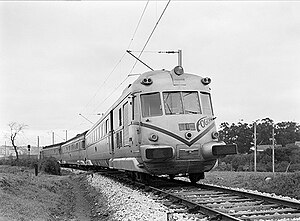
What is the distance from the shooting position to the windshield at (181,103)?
1303 cm

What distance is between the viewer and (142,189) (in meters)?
13.9

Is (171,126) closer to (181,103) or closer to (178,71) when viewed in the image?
(181,103)

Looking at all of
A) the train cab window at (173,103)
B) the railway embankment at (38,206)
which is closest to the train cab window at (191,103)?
the train cab window at (173,103)

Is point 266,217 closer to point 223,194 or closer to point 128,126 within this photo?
point 223,194

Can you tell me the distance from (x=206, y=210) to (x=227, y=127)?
55.5m

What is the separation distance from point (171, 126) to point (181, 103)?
1.00 m

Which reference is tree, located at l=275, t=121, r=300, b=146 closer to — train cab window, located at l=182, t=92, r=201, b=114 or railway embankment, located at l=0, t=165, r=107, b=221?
train cab window, located at l=182, t=92, r=201, b=114

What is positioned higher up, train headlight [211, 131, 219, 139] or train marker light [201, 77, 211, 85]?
train marker light [201, 77, 211, 85]

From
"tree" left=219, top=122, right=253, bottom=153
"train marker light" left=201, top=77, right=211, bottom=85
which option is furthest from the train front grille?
"tree" left=219, top=122, right=253, bottom=153

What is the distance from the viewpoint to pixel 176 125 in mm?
12570

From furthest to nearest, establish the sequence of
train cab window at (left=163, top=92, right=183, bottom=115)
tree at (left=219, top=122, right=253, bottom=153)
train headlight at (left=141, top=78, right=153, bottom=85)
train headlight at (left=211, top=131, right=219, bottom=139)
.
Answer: tree at (left=219, top=122, right=253, bottom=153)
train headlight at (left=141, top=78, right=153, bottom=85)
train cab window at (left=163, top=92, right=183, bottom=115)
train headlight at (left=211, top=131, right=219, bottom=139)

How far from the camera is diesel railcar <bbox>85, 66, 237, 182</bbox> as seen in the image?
40.4 ft

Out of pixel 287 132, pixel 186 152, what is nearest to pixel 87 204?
pixel 186 152

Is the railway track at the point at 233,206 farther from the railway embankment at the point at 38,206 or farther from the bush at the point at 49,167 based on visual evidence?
the bush at the point at 49,167
